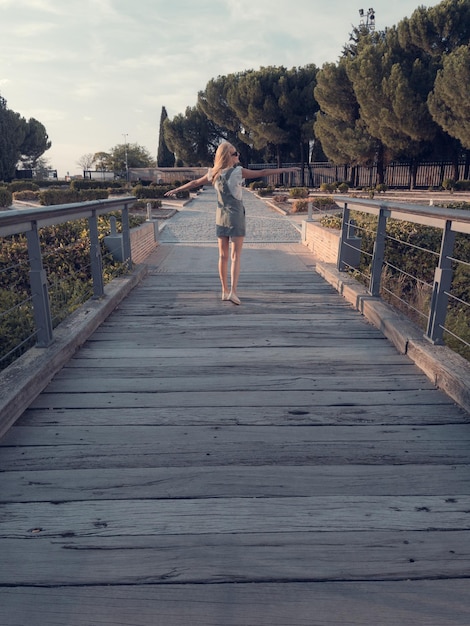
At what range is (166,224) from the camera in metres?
15.7

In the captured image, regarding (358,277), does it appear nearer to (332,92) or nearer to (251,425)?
(251,425)

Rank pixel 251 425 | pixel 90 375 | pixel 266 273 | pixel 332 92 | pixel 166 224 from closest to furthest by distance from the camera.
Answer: pixel 251 425, pixel 90 375, pixel 266 273, pixel 166 224, pixel 332 92

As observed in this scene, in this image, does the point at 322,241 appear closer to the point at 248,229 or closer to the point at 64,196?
the point at 248,229

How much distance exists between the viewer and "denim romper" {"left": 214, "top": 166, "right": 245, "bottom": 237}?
5059 millimetres

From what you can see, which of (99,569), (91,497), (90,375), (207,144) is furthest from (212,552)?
(207,144)

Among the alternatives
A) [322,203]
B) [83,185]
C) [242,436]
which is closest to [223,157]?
[242,436]

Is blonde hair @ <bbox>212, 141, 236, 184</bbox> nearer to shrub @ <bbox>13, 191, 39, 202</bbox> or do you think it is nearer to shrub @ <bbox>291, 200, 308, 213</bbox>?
shrub @ <bbox>291, 200, 308, 213</bbox>

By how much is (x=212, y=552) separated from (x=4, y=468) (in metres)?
1.15

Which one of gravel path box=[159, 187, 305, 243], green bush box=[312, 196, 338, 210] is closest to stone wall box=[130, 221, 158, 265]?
gravel path box=[159, 187, 305, 243]

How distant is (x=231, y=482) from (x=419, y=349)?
197 cm

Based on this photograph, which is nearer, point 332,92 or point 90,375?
point 90,375

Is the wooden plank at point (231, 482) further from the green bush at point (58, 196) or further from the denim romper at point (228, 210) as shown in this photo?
the green bush at point (58, 196)

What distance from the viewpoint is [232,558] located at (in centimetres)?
175

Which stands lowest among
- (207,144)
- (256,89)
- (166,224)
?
(166,224)
